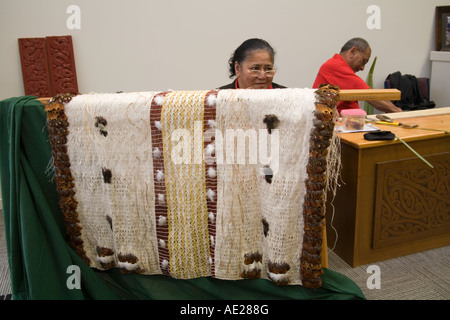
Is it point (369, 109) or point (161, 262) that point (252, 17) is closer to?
point (369, 109)

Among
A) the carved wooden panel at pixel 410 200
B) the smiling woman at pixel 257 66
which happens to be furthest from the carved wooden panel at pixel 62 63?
the carved wooden panel at pixel 410 200

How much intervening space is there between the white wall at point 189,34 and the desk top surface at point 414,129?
4.77ft

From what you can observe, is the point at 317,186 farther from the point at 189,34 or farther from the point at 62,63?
the point at 62,63

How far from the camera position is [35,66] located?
280 cm

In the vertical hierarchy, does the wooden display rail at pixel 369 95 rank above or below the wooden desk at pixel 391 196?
above

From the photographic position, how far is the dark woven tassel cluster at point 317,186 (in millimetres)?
1077

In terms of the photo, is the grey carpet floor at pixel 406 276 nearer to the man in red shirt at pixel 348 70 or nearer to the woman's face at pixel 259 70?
the woman's face at pixel 259 70

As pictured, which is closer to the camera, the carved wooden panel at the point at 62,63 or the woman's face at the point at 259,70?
the woman's face at the point at 259,70

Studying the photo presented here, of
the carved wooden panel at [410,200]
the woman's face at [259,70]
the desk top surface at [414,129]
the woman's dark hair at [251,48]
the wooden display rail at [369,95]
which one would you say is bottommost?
the carved wooden panel at [410,200]

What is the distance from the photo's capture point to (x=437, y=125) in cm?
202

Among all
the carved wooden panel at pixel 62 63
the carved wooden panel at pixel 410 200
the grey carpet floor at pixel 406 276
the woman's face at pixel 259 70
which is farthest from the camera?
the carved wooden panel at pixel 62 63

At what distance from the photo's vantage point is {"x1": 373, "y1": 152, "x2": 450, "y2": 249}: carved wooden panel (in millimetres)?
1833

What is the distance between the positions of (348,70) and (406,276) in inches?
58.2

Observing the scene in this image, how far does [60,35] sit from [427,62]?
3.51 metres
